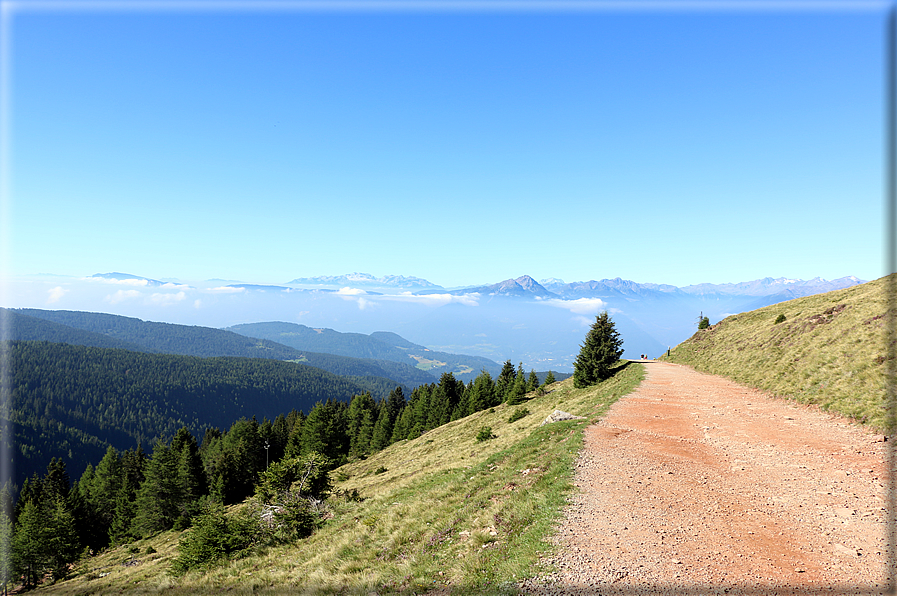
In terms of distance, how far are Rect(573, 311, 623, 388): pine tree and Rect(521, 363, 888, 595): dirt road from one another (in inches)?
955

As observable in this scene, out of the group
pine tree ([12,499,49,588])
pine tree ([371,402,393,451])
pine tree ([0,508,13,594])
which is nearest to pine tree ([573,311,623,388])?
pine tree ([371,402,393,451])

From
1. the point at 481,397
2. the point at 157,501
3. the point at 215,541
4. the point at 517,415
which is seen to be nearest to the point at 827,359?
the point at 517,415

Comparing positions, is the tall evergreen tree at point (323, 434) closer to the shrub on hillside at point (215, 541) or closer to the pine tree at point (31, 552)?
the pine tree at point (31, 552)

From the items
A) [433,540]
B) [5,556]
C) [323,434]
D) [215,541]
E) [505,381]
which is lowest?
[5,556]

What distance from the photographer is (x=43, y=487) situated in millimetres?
68250

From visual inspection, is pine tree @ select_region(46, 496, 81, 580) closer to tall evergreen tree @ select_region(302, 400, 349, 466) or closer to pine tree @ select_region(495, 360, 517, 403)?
tall evergreen tree @ select_region(302, 400, 349, 466)

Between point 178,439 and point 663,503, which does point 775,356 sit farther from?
point 178,439

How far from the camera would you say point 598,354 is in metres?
40.7

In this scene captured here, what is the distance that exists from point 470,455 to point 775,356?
23.0 metres

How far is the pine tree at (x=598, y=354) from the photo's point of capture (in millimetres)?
40156

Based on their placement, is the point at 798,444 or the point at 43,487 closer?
the point at 798,444

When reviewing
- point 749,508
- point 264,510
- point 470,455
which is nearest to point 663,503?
point 749,508

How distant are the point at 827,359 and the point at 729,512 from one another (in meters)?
17.1

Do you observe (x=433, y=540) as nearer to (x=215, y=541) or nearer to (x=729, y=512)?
(x=729, y=512)
